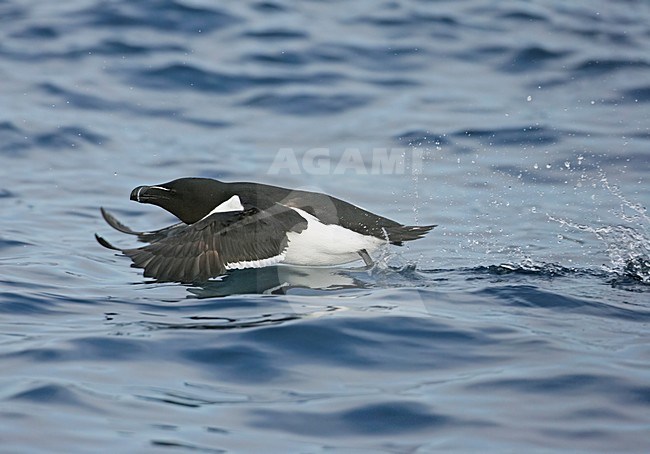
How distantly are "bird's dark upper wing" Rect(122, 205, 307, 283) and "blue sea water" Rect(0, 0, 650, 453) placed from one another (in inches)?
6.8

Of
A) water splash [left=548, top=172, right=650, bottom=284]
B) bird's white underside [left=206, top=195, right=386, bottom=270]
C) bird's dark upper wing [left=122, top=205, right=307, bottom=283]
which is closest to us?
bird's dark upper wing [left=122, top=205, right=307, bottom=283]

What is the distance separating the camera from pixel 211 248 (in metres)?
7.13

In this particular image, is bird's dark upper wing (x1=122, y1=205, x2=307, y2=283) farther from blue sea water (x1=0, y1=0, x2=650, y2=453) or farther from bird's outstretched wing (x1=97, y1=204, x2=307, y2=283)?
blue sea water (x1=0, y1=0, x2=650, y2=453)

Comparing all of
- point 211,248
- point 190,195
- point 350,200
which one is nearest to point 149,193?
point 190,195

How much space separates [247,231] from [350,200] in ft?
10.4

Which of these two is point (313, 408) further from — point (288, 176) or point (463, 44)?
point (463, 44)

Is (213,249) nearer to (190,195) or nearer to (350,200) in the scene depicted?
(190,195)

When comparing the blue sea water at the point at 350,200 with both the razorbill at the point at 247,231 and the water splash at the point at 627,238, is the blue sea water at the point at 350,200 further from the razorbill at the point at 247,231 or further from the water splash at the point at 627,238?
the razorbill at the point at 247,231

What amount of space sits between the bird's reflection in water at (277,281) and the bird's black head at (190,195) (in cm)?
58

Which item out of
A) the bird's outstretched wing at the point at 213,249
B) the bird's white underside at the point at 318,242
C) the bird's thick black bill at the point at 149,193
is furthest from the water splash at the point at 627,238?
the bird's thick black bill at the point at 149,193

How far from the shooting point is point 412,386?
509cm

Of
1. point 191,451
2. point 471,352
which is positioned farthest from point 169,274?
point 191,451

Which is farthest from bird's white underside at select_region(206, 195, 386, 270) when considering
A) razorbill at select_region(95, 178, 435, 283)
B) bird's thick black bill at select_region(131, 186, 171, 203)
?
bird's thick black bill at select_region(131, 186, 171, 203)

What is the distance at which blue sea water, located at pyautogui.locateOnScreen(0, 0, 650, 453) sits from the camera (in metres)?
4.73
